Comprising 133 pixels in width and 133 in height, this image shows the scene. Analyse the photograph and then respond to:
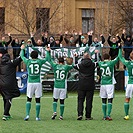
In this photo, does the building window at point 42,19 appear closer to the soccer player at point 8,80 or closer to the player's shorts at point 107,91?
the soccer player at point 8,80

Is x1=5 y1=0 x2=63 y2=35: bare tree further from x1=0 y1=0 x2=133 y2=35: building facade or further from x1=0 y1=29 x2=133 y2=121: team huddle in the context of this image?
x1=0 y1=29 x2=133 y2=121: team huddle

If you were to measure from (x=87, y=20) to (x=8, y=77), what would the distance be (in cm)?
2630

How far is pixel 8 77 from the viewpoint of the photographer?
53.6 ft

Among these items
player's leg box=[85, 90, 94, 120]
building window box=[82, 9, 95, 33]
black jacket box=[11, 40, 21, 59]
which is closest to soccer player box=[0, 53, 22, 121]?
player's leg box=[85, 90, 94, 120]

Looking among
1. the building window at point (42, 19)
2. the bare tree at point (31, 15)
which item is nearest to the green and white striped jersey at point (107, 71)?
the bare tree at point (31, 15)

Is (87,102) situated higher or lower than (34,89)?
lower

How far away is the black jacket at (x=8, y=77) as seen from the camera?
16.3 metres

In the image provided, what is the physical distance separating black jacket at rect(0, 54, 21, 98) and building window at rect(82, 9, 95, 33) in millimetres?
24152

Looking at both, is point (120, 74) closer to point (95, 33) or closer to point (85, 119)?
point (85, 119)

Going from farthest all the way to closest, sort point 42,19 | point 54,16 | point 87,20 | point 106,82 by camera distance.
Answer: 1. point 87,20
2. point 54,16
3. point 42,19
4. point 106,82

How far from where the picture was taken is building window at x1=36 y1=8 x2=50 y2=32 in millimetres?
35375

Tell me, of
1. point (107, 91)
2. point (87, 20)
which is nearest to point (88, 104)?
point (107, 91)

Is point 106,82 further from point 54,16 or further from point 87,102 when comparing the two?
point 54,16

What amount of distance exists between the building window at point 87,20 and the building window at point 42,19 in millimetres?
5171
